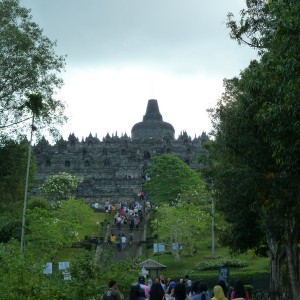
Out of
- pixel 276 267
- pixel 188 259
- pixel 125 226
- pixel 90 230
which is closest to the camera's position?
pixel 276 267

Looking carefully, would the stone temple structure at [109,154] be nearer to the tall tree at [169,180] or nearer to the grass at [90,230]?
the tall tree at [169,180]

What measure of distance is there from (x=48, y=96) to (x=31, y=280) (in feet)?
45.6

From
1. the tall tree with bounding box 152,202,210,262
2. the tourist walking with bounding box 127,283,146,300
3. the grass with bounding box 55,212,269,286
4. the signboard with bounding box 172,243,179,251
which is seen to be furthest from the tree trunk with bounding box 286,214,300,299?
the tall tree with bounding box 152,202,210,262

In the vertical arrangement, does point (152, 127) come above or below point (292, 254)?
above

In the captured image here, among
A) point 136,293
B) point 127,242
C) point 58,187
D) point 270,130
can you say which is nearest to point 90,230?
point 127,242

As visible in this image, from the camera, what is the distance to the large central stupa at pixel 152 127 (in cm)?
10262

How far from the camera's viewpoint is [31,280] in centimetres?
1299

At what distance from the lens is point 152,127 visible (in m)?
103

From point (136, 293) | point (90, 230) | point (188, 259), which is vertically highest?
point (90, 230)

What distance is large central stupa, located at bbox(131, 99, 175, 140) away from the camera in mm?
102625

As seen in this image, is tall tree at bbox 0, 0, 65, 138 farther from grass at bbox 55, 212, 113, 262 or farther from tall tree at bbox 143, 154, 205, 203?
tall tree at bbox 143, 154, 205, 203

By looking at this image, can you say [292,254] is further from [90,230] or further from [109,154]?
[109,154]

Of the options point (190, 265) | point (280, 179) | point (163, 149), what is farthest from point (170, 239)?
point (163, 149)

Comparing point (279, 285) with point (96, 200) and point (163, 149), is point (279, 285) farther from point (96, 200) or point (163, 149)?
point (163, 149)
